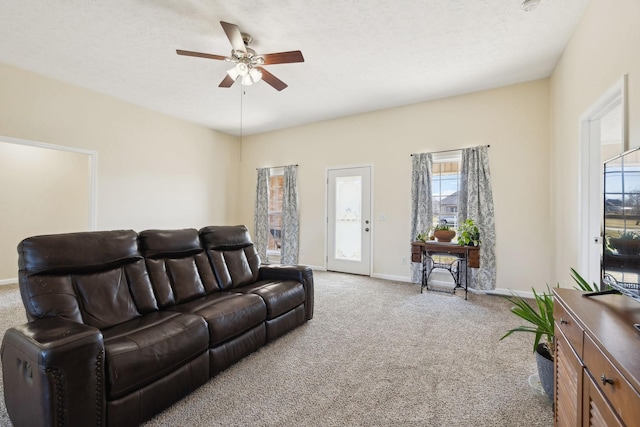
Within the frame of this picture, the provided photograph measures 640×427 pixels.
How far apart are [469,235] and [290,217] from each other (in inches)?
135

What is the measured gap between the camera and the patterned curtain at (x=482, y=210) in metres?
4.27

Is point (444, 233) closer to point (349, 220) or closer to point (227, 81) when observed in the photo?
point (349, 220)

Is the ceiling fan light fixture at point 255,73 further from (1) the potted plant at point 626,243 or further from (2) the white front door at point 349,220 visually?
(1) the potted plant at point 626,243

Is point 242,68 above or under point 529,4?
under

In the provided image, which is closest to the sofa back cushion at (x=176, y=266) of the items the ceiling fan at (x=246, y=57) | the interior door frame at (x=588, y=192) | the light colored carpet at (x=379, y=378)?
the light colored carpet at (x=379, y=378)

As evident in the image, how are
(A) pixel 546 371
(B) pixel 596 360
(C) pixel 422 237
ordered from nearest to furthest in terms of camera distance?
(B) pixel 596 360 → (A) pixel 546 371 → (C) pixel 422 237

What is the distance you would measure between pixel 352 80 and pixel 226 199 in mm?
4060

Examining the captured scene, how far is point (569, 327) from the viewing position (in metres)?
1.34

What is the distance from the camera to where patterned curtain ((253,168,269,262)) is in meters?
6.59

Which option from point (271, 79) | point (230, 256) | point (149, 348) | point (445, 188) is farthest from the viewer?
Result: point (445, 188)

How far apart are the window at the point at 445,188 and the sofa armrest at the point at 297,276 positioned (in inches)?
101

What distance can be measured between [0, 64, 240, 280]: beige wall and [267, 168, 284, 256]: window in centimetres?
100

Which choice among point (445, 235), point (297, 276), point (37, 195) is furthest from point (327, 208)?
point (37, 195)

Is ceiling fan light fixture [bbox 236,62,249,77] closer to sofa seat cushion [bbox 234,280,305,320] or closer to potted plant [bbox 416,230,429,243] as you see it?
sofa seat cushion [bbox 234,280,305,320]
